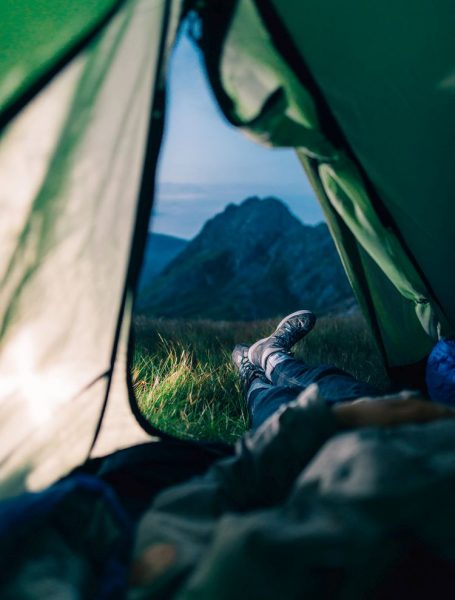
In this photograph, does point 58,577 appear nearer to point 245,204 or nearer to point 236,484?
point 236,484

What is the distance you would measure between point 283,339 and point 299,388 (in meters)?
0.83

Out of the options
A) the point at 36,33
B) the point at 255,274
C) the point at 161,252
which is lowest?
the point at 36,33

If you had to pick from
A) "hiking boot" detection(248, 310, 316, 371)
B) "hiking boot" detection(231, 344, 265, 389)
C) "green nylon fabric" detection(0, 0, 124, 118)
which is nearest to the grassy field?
"hiking boot" detection(231, 344, 265, 389)

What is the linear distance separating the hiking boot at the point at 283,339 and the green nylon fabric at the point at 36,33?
68.4 inches

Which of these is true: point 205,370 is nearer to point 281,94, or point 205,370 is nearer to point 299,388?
point 299,388

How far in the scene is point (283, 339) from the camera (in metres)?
2.68

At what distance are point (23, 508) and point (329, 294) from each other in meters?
38.0

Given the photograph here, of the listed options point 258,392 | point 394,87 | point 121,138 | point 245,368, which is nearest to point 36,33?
point 121,138

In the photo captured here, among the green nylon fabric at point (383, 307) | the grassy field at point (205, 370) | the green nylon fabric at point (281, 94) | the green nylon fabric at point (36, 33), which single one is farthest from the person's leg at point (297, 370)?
the green nylon fabric at point (36, 33)

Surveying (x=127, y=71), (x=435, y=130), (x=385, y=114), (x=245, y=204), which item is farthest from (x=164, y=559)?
(x=245, y=204)

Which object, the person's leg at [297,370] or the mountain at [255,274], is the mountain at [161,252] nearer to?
the mountain at [255,274]

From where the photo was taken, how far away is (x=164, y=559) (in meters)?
0.66

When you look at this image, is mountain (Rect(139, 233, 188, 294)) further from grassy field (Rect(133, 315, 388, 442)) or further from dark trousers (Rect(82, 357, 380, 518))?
dark trousers (Rect(82, 357, 380, 518))

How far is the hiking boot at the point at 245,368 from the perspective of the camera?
246 cm
